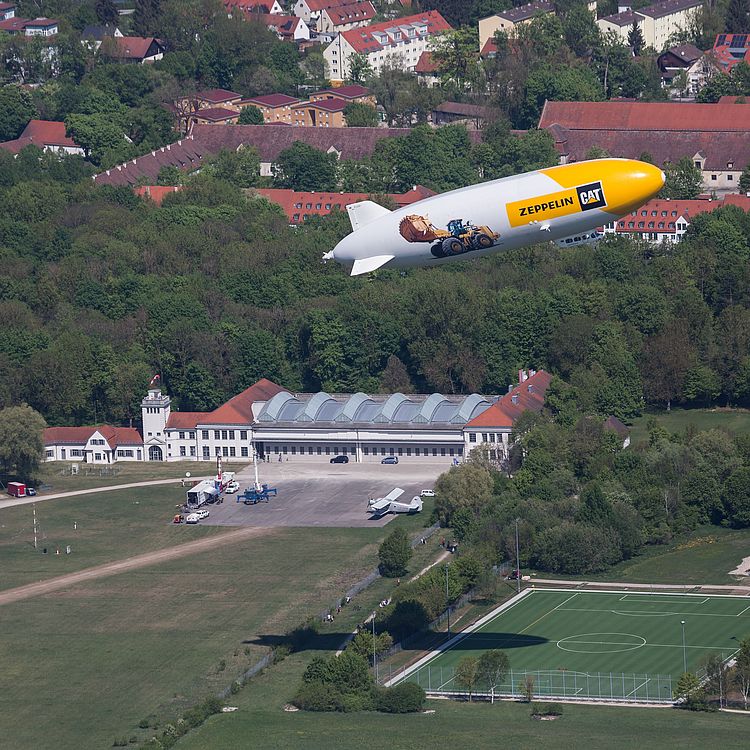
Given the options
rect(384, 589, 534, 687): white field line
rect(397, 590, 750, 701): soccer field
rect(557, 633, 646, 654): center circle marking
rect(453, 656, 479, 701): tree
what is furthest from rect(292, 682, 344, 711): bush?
rect(557, 633, 646, 654): center circle marking

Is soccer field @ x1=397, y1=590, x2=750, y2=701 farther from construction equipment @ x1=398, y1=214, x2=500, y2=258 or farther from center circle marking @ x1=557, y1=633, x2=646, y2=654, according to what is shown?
construction equipment @ x1=398, y1=214, x2=500, y2=258

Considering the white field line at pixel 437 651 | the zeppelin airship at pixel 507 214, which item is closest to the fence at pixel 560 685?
the white field line at pixel 437 651

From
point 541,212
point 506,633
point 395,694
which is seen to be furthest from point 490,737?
point 541,212

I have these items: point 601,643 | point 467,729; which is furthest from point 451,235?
point 601,643

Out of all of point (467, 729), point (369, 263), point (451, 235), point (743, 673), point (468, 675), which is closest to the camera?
point (451, 235)

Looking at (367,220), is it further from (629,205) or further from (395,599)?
(395,599)

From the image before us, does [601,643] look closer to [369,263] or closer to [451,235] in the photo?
[369,263]

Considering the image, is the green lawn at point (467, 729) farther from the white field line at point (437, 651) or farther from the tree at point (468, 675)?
the white field line at point (437, 651)
